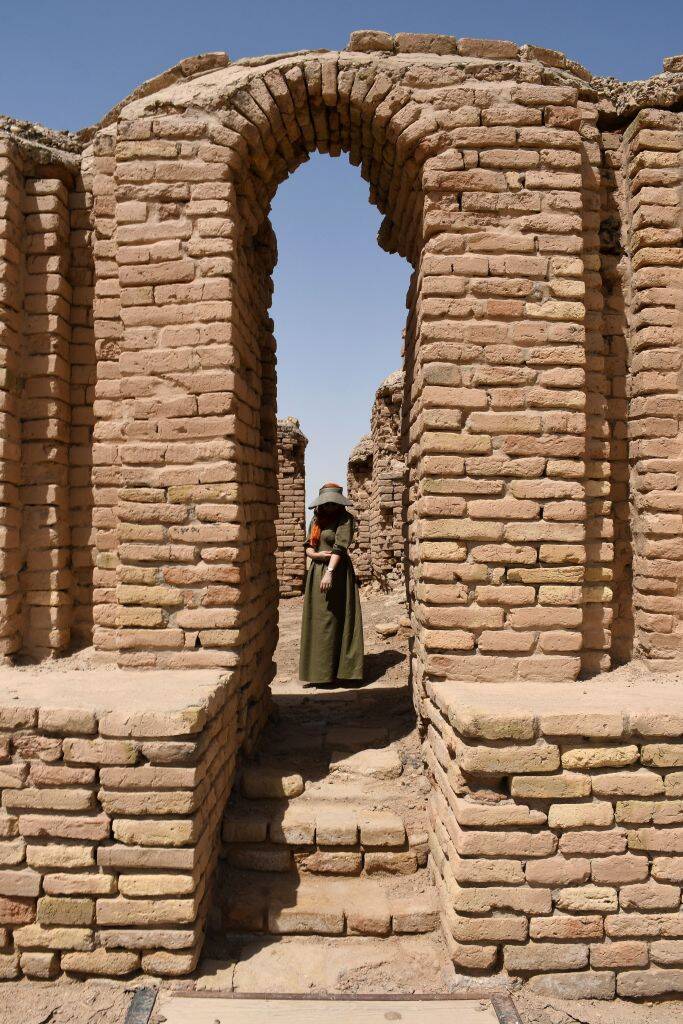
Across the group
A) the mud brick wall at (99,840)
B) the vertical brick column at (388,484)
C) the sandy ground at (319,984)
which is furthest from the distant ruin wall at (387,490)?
the mud brick wall at (99,840)

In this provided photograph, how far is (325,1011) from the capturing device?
8.18 ft

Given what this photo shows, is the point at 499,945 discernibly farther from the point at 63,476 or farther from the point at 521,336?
the point at 63,476

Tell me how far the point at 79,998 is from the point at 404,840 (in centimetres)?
154

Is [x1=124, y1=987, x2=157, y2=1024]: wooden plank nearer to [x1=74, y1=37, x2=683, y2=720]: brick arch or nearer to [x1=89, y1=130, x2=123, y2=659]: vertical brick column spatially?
[x1=74, y1=37, x2=683, y2=720]: brick arch

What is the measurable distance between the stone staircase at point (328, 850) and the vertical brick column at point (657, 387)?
156 cm

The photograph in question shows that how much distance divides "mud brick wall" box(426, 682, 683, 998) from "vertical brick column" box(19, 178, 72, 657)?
2.42 meters

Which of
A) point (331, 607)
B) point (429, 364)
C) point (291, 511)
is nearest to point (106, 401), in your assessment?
point (429, 364)

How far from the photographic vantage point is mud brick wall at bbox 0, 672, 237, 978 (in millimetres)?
2621

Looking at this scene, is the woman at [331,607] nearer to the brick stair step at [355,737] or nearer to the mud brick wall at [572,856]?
the brick stair step at [355,737]

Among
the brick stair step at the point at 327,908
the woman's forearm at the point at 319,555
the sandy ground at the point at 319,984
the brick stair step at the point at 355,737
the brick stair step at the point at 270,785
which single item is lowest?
the sandy ground at the point at 319,984

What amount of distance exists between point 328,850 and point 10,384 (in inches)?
117

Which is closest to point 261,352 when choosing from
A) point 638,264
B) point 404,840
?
point 638,264

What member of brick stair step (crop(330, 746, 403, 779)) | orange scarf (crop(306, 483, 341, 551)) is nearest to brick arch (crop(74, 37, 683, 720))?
brick stair step (crop(330, 746, 403, 779))

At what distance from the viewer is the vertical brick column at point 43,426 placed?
142 inches
